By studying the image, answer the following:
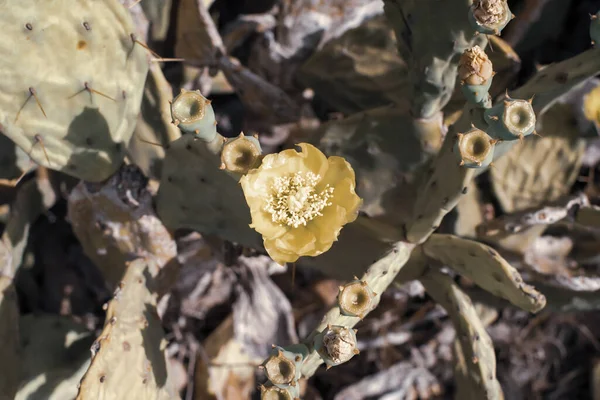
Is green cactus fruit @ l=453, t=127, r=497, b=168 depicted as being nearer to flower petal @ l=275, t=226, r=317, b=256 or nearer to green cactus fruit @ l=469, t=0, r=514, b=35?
green cactus fruit @ l=469, t=0, r=514, b=35

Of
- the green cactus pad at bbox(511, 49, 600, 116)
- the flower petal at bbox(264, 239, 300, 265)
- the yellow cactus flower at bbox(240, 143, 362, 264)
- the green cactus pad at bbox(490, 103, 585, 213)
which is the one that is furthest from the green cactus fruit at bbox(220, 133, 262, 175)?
the green cactus pad at bbox(490, 103, 585, 213)

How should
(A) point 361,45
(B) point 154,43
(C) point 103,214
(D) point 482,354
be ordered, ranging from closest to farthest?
1. (D) point 482,354
2. (C) point 103,214
3. (A) point 361,45
4. (B) point 154,43

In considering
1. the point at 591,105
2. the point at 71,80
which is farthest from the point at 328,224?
the point at 591,105

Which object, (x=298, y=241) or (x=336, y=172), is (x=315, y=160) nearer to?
(x=336, y=172)

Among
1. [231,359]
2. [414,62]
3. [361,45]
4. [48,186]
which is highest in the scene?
[414,62]

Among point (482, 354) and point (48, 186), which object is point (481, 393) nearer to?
point (482, 354)

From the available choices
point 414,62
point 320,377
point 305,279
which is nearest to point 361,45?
point 414,62

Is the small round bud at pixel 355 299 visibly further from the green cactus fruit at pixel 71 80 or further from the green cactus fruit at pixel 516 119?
the green cactus fruit at pixel 71 80
